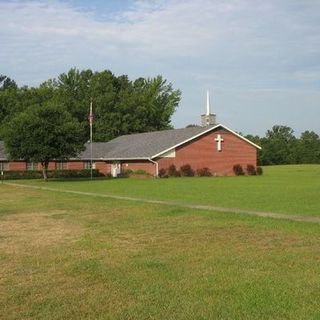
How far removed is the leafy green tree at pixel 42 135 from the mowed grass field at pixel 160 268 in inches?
1324

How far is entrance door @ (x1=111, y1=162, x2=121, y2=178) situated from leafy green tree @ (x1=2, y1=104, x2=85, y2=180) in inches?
519

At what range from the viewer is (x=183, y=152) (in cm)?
5975

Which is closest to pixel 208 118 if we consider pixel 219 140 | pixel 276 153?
pixel 219 140

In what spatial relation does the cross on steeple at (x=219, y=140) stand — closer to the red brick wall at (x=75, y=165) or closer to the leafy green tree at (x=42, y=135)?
the leafy green tree at (x=42, y=135)

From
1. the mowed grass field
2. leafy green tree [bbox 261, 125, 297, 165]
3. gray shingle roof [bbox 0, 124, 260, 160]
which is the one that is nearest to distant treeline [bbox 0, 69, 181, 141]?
gray shingle roof [bbox 0, 124, 260, 160]

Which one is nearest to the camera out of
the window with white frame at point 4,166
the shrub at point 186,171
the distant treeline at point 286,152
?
the shrub at point 186,171

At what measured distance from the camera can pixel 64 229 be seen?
15.6m

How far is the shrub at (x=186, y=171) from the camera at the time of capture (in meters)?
59.0

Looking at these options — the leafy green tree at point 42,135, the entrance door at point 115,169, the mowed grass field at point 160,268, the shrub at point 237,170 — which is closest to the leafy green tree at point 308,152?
the shrub at point 237,170

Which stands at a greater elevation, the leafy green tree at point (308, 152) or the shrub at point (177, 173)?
the leafy green tree at point (308, 152)

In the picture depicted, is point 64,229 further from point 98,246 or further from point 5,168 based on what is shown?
point 5,168

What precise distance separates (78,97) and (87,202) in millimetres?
67257

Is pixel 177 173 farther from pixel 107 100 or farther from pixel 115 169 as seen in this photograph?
pixel 107 100

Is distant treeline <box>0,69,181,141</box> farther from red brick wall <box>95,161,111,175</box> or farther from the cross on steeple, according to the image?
the cross on steeple
